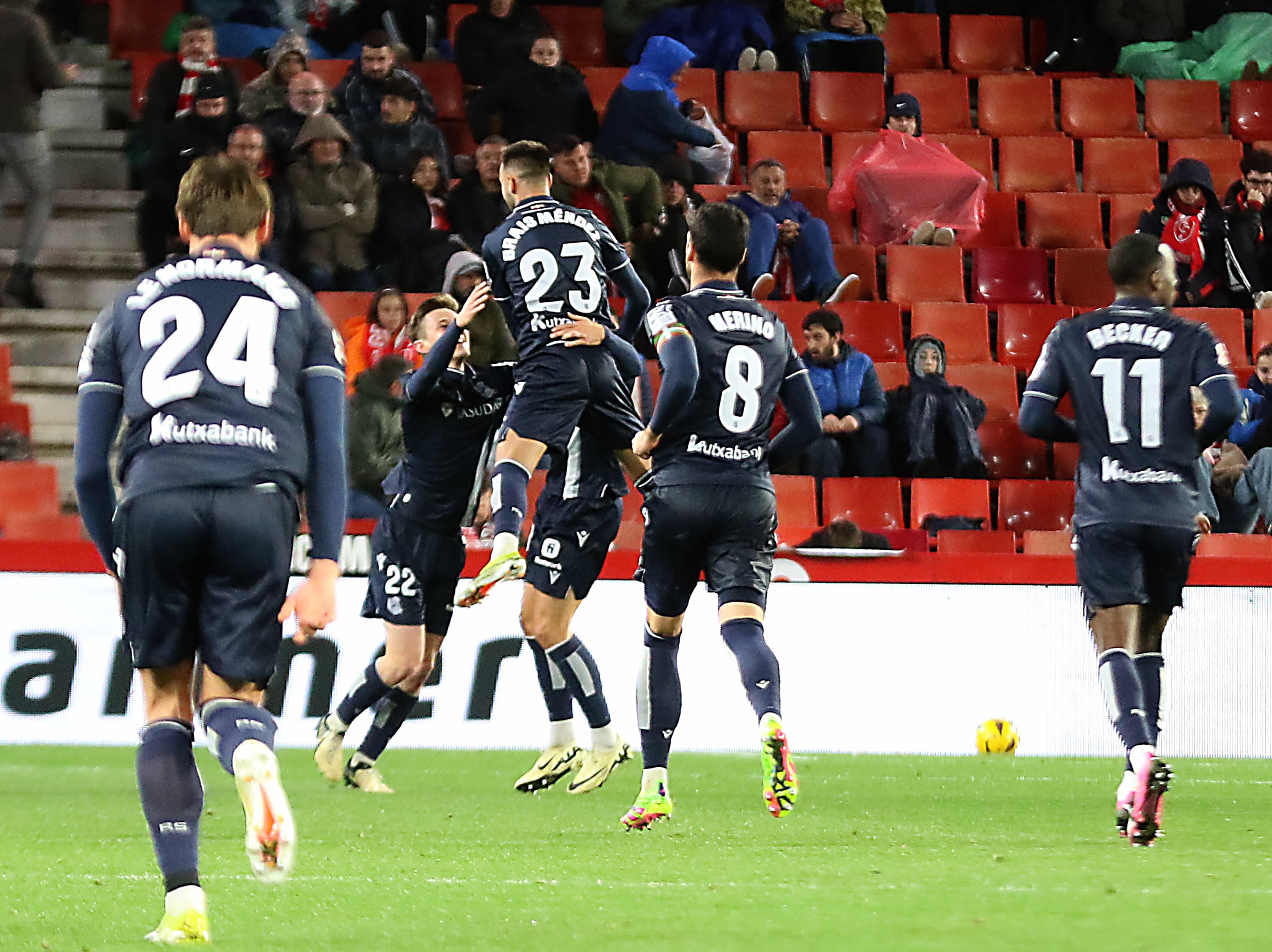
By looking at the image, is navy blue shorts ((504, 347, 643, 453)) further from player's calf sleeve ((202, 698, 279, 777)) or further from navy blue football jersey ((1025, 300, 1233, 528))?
player's calf sleeve ((202, 698, 279, 777))

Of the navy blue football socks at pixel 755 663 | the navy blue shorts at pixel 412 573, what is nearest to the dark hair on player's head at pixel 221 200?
the navy blue football socks at pixel 755 663

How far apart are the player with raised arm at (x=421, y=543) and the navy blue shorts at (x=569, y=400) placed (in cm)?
21

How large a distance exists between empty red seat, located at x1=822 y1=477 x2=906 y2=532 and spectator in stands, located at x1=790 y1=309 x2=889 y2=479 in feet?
0.56

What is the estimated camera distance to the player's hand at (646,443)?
6.98 m

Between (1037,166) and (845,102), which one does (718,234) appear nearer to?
(845,102)

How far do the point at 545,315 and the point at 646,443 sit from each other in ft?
5.44

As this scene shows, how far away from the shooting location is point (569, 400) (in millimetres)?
8492

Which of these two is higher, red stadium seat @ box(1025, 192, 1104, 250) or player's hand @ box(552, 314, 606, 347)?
red stadium seat @ box(1025, 192, 1104, 250)

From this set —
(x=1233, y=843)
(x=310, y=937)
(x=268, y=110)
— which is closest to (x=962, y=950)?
(x=310, y=937)

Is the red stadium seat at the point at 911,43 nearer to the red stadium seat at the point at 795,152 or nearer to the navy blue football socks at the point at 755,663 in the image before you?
the red stadium seat at the point at 795,152

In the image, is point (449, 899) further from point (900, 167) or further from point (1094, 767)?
point (900, 167)

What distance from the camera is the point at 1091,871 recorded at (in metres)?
5.79

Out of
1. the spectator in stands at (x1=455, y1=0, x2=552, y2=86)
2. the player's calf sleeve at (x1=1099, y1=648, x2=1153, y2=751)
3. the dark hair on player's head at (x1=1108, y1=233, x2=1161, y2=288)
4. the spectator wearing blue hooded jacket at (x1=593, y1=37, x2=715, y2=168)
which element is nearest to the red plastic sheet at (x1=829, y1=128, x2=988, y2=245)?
the spectator wearing blue hooded jacket at (x1=593, y1=37, x2=715, y2=168)

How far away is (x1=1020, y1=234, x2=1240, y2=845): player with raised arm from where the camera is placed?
681cm
